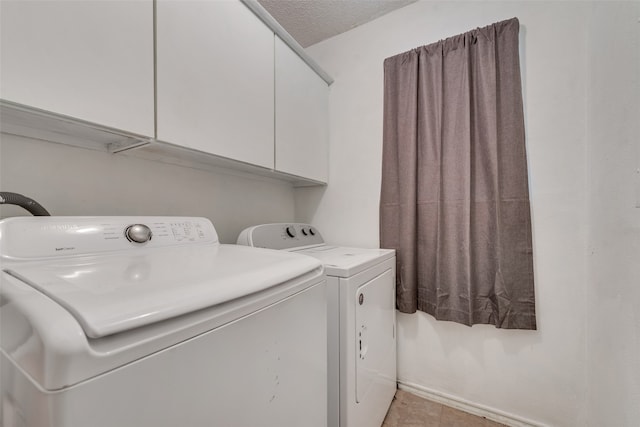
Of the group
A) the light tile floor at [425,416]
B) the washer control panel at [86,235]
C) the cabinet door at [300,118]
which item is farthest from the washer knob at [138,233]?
the light tile floor at [425,416]

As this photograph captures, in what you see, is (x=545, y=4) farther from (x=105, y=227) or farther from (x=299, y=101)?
(x=105, y=227)

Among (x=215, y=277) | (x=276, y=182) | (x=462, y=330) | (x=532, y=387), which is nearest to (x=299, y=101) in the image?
(x=276, y=182)

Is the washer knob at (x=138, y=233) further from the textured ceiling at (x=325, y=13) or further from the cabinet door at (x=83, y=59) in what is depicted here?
the textured ceiling at (x=325, y=13)

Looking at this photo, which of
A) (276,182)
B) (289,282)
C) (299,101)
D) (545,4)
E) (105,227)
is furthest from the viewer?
(276,182)

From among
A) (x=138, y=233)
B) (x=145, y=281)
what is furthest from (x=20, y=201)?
(x=145, y=281)

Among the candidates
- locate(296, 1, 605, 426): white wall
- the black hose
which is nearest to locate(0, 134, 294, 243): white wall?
the black hose

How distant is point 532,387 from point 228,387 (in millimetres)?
1687

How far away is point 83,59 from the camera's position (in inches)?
27.7

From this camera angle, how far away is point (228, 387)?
47 centimetres

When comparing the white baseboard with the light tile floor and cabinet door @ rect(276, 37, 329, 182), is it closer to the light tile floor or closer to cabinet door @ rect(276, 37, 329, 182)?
the light tile floor

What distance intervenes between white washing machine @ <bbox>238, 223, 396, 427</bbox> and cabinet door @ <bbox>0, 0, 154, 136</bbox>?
30.3 inches

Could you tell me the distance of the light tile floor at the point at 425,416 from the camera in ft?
4.48

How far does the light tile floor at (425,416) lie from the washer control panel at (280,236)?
113cm

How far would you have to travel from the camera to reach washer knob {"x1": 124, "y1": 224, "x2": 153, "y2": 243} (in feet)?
2.67
